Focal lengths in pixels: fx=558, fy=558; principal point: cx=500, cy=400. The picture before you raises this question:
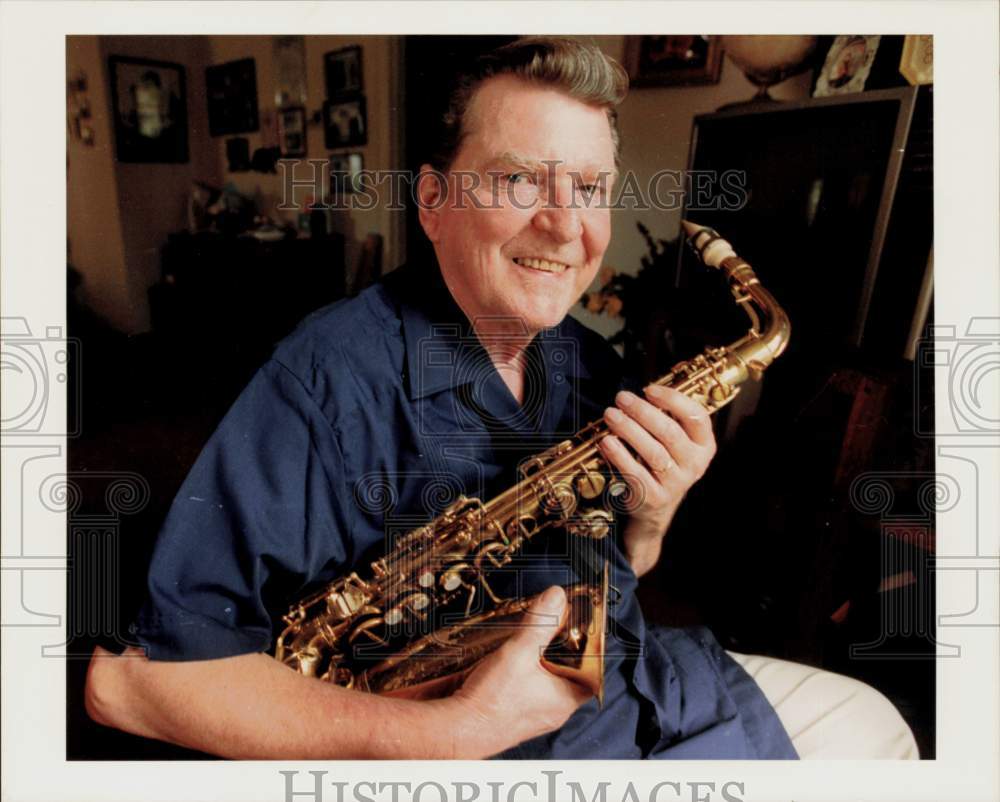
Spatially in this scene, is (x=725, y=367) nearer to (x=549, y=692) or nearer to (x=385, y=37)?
(x=549, y=692)

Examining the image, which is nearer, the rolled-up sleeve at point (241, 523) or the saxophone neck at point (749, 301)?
the rolled-up sleeve at point (241, 523)

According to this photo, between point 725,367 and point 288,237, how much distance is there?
664mm

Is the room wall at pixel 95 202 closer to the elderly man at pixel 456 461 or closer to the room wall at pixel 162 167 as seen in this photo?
the room wall at pixel 162 167

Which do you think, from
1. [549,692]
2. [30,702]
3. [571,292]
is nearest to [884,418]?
[571,292]

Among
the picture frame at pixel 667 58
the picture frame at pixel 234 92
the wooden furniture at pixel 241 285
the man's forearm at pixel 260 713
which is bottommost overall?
the man's forearm at pixel 260 713

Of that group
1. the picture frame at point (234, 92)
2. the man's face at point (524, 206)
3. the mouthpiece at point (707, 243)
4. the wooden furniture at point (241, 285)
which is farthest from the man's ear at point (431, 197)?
the mouthpiece at point (707, 243)

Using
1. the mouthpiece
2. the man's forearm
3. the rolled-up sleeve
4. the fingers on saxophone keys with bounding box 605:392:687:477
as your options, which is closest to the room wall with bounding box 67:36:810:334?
the mouthpiece

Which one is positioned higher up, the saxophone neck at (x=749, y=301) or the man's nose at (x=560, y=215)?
the man's nose at (x=560, y=215)

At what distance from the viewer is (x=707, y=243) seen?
0.81 metres

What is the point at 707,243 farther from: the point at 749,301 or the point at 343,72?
the point at 343,72

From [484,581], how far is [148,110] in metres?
0.78

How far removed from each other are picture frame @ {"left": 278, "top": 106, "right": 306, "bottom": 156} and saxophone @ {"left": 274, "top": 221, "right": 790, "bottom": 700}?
20.7 inches

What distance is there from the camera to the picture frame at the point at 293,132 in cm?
73

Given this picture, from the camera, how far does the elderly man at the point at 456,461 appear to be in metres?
0.68
